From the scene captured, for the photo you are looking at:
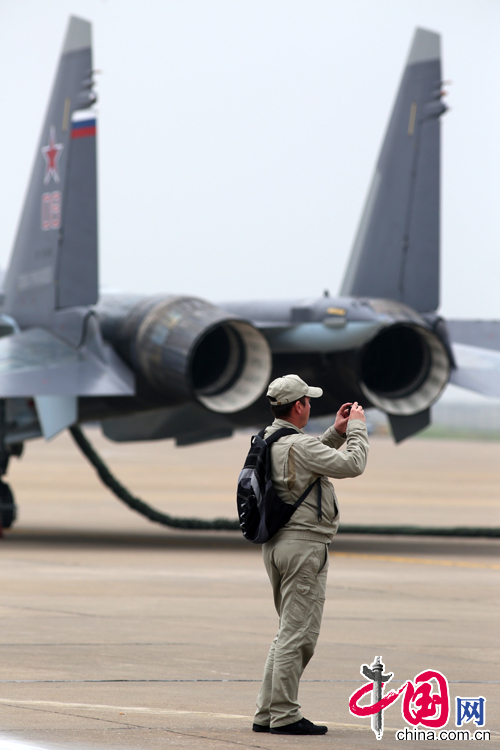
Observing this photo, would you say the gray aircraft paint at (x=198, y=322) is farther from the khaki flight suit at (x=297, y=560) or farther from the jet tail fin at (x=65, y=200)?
the khaki flight suit at (x=297, y=560)

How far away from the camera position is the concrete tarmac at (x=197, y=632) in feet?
23.2

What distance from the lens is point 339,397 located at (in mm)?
19141

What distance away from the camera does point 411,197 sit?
66.9 feet

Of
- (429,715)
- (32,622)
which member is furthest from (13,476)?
(429,715)

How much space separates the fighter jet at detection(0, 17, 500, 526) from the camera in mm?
17984

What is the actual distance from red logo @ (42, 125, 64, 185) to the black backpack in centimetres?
1313

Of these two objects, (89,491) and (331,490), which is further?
(89,491)

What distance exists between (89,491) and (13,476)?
25.1 ft

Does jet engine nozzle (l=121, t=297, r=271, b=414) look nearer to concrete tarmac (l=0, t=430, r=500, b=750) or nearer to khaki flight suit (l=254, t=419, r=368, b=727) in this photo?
concrete tarmac (l=0, t=430, r=500, b=750)

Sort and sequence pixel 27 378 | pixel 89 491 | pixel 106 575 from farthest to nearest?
1. pixel 89 491
2. pixel 27 378
3. pixel 106 575

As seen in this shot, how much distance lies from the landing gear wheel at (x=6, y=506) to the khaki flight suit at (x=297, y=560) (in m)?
14.4

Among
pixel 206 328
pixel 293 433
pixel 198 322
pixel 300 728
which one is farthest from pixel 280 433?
pixel 198 322

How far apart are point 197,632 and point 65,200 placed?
9.80m

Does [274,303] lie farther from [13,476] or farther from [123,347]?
[13,476]
